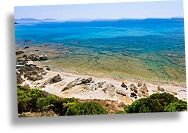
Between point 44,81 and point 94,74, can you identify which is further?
point 94,74

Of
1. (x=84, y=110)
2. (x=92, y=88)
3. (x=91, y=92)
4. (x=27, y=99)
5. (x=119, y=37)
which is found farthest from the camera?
(x=119, y=37)

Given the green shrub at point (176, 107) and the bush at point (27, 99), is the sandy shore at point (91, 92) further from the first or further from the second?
the bush at point (27, 99)

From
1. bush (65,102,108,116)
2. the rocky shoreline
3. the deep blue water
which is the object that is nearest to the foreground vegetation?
bush (65,102,108,116)

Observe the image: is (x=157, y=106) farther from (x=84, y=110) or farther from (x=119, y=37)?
(x=119, y=37)

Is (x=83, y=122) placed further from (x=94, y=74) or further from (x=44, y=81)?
(x=94, y=74)

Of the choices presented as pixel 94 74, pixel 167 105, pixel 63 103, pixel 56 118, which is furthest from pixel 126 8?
pixel 94 74

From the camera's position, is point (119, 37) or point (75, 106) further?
point (119, 37)

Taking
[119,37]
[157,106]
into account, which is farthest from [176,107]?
[119,37]

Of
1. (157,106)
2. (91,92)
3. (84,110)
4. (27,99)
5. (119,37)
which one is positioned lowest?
(91,92)

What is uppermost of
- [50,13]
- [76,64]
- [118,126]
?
[50,13]
